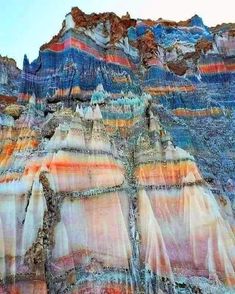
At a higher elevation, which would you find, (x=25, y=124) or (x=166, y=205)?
(x=25, y=124)

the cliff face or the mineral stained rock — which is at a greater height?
the cliff face

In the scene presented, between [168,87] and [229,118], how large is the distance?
5921 millimetres

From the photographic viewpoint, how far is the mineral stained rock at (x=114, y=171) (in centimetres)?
2242

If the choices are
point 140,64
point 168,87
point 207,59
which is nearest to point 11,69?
point 140,64

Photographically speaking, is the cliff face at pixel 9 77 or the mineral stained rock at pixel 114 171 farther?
the cliff face at pixel 9 77

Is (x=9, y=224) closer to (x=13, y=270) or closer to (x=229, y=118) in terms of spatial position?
(x=13, y=270)

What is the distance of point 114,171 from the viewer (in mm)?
26609

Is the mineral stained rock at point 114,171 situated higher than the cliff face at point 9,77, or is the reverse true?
the cliff face at point 9,77

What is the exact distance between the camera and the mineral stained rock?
22.4m

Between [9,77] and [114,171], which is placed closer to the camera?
[114,171]

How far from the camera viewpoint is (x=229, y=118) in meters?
36.1

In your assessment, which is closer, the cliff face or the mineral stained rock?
the mineral stained rock

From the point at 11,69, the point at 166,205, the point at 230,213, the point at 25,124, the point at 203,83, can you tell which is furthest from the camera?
the point at 11,69

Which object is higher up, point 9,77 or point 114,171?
point 9,77
